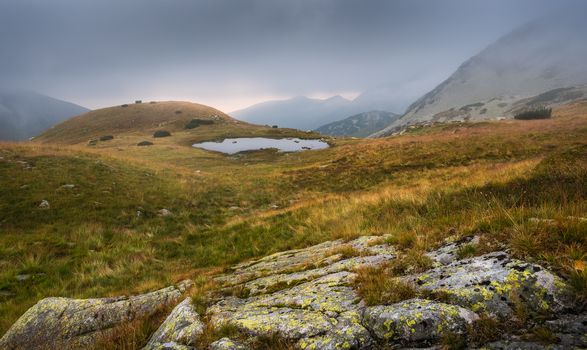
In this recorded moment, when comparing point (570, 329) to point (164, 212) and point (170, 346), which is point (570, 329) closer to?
point (170, 346)

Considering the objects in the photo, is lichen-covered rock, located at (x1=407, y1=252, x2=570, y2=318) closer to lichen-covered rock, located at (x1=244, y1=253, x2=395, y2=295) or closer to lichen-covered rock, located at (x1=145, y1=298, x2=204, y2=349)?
lichen-covered rock, located at (x1=244, y1=253, x2=395, y2=295)

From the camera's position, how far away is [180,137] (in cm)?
7150

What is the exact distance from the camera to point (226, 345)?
12.8ft

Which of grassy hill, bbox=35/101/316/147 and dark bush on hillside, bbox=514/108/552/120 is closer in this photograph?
dark bush on hillside, bbox=514/108/552/120

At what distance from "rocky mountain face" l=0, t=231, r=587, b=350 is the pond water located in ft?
169

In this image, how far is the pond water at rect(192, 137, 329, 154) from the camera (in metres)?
59.2

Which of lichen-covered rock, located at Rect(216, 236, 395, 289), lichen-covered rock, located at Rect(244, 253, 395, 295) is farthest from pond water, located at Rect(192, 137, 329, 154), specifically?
lichen-covered rock, located at Rect(244, 253, 395, 295)

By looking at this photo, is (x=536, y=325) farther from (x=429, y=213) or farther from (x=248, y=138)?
(x=248, y=138)

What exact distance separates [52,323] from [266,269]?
4.61m

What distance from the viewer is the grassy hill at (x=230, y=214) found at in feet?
20.0

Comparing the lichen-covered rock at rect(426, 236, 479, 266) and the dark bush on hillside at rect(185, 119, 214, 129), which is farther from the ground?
the dark bush on hillside at rect(185, 119, 214, 129)

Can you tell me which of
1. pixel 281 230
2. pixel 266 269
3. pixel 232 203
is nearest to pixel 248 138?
pixel 232 203

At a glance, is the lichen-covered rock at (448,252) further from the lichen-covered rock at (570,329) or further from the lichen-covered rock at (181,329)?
the lichen-covered rock at (181,329)

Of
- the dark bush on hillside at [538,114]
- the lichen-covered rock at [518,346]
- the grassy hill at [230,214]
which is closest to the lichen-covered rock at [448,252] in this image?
the grassy hill at [230,214]
